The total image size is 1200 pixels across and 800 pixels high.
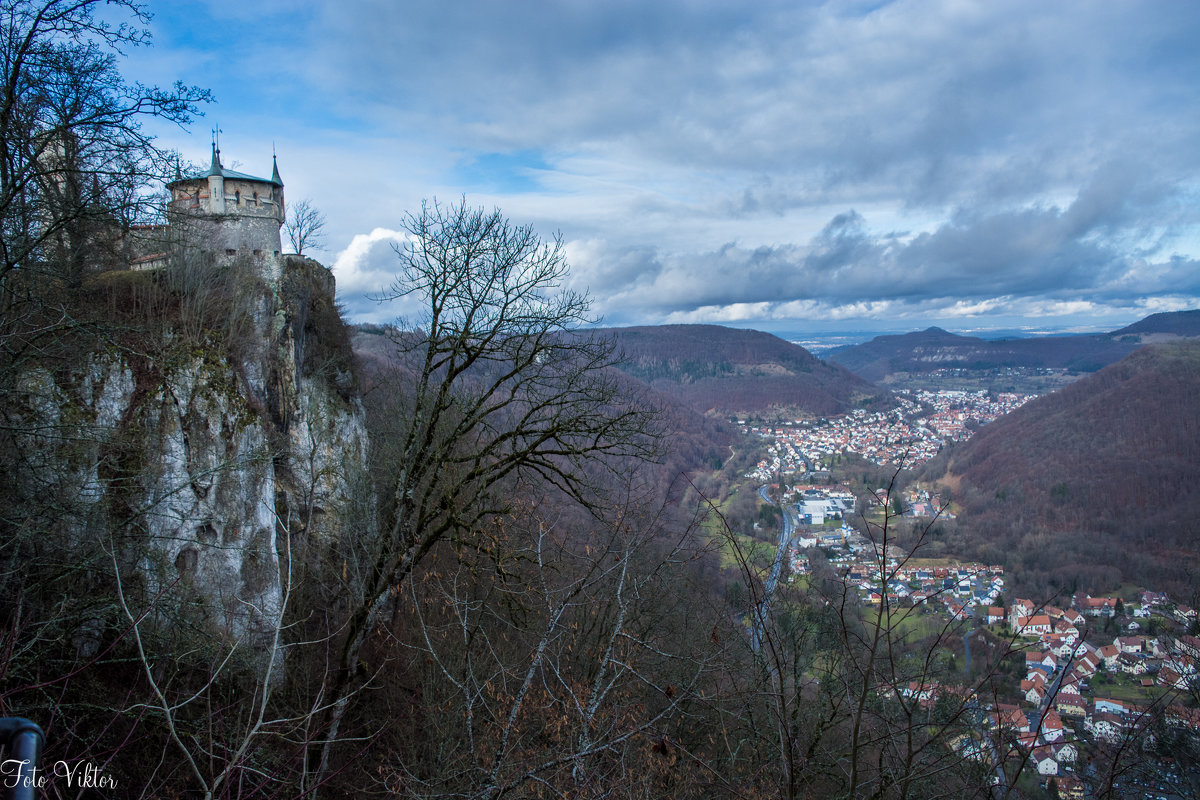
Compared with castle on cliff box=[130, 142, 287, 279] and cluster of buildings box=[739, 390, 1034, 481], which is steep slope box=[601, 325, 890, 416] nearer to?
cluster of buildings box=[739, 390, 1034, 481]

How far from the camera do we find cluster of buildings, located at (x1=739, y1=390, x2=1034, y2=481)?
64.9 meters

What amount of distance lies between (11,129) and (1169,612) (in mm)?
21230

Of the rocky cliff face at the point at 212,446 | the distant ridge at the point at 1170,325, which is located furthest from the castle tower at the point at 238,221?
the distant ridge at the point at 1170,325

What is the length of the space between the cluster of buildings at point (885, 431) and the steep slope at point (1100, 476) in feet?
24.1

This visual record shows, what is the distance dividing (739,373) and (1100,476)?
87.8 m

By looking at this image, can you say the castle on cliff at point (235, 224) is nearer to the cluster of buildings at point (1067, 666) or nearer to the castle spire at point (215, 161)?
the castle spire at point (215, 161)

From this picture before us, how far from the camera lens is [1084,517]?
146 feet

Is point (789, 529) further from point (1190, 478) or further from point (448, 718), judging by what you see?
point (1190, 478)

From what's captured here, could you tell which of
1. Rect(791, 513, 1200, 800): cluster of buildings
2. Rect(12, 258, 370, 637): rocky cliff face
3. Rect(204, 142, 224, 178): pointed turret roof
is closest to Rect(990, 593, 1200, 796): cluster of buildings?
Rect(791, 513, 1200, 800): cluster of buildings

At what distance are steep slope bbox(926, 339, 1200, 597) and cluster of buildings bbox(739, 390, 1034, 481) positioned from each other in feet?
24.1

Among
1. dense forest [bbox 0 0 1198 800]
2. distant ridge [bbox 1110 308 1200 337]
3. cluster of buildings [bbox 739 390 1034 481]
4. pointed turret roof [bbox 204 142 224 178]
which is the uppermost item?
pointed turret roof [bbox 204 142 224 178]

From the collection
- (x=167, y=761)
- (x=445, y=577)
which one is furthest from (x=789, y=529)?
(x=167, y=761)

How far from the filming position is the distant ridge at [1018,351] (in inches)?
4865

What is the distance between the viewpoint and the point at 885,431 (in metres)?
83.9
